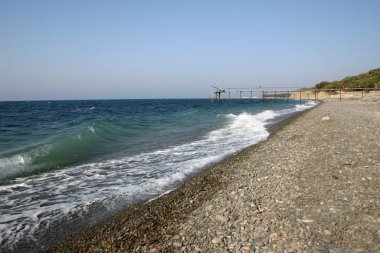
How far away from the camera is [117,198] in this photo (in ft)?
26.6

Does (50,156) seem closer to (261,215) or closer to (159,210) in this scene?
(159,210)

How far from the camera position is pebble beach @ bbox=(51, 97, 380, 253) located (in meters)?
4.79

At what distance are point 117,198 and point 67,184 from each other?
234 centimetres

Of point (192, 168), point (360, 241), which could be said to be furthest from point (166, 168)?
point (360, 241)

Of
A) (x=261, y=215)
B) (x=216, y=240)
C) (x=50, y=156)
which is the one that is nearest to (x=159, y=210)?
(x=216, y=240)

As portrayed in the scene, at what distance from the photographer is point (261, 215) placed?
5695mm

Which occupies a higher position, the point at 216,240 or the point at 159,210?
the point at 216,240

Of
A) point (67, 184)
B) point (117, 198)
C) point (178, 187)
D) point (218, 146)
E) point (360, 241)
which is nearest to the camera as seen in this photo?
point (360, 241)

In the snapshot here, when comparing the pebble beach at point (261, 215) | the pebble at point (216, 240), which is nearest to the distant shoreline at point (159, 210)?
the pebble beach at point (261, 215)

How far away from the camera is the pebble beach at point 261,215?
15.7 feet

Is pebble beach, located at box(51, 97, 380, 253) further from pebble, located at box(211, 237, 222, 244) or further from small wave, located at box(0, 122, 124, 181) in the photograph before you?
small wave, located at box(0, 122, 124, 181)

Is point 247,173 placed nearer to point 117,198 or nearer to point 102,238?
point 117,198

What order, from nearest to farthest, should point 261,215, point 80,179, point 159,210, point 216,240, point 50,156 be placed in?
1. point 216,240
2. point 261,215
3. point 159,210
4. point 80,179
5. point 50,156

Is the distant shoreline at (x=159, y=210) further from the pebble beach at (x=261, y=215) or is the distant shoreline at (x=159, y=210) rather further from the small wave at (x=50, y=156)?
the small wave at (x=50, y=156)
